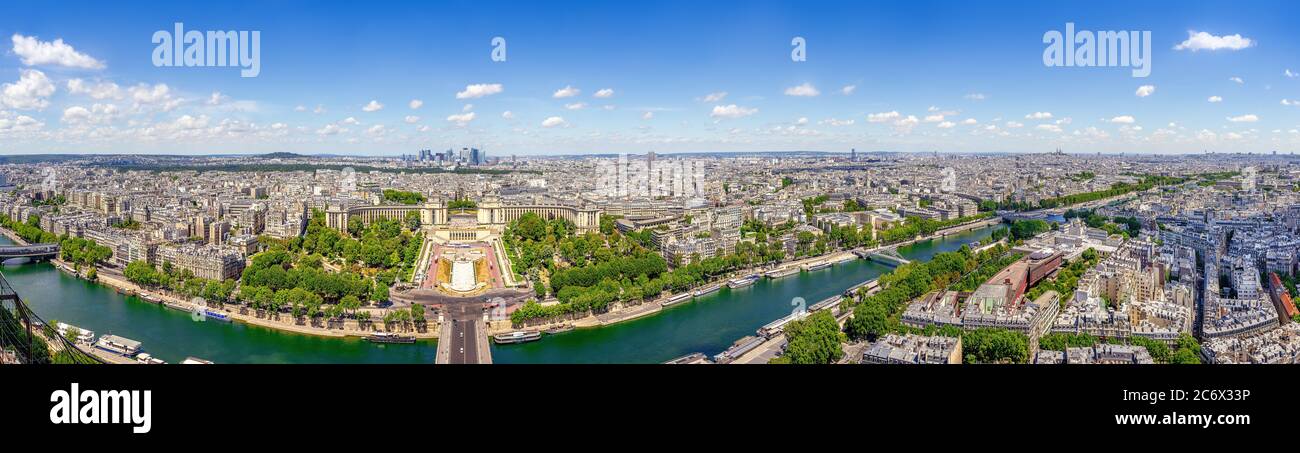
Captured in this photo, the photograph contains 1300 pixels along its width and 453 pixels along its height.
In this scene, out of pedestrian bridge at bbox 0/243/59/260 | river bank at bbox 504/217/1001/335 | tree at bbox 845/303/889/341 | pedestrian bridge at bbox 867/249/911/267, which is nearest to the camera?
tree at bbox 845/303/889/341

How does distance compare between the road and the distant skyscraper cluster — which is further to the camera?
the distant skyscraper cluster

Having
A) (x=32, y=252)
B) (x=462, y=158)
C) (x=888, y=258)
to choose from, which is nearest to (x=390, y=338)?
(x=888, y=258)

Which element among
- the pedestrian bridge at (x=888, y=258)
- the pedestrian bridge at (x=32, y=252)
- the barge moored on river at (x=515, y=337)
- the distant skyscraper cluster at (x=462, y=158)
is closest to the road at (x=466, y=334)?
the barge moored on river at (x=515, y=337)

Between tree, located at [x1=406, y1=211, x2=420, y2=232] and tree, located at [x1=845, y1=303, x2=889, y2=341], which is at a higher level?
tree, located at [x1=406, y1=211, x2=420, y2=232]

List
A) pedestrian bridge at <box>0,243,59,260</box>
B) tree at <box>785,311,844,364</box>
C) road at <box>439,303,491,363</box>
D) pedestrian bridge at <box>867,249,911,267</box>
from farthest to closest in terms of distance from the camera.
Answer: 1. pedestrian bridge at <box>867,249,911,267</box>
2. pedestrian bridge at <box>0,243,59,260</box>
3. road at <box>439,303,491,363</box>
4. tree at <box>785,311,844,364</box>

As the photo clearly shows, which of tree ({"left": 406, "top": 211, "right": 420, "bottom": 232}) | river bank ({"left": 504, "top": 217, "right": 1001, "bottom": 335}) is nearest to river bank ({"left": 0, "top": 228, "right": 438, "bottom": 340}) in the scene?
river bank ({"left": 504, "top": 217, "right": 1001, "bottom": 335})

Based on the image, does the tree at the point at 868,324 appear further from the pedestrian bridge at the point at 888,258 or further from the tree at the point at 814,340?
the pedestrian bridge at the point at 888,258

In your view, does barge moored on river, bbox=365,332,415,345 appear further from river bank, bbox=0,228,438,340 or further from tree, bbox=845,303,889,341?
tree, bbox=845,303,889,341
